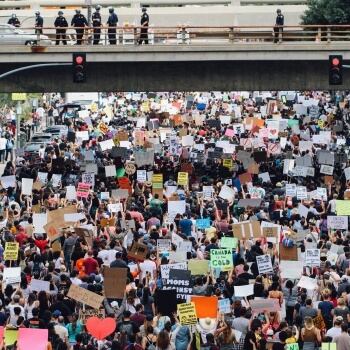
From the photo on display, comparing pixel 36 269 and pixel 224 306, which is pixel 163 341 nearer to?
pixel 224 306

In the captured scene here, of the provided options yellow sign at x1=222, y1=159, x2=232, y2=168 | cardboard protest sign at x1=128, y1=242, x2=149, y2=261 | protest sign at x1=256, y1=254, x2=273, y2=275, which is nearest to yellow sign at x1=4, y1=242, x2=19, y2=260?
cardboard protest sign at x1=128, y1=242, x2=149, y2=261

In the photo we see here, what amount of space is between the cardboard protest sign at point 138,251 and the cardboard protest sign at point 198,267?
104 centimetres

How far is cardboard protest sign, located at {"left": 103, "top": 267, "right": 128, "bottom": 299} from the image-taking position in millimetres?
21094

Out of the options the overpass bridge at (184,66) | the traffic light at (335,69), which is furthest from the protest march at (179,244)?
the traffic light at (335,69)

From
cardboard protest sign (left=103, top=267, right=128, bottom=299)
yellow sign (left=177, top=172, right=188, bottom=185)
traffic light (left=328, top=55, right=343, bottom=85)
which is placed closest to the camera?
cardboard protest sign (left=103, top=267, right=128, bottom=299)

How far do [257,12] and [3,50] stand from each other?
61068 millimetres

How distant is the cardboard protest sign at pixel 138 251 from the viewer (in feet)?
75.4

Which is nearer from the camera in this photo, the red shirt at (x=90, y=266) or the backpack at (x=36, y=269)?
the backpack at (x=36, y=269)

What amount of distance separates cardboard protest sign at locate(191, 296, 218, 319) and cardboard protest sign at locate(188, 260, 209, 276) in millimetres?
2819

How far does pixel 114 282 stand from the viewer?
21.2 meters

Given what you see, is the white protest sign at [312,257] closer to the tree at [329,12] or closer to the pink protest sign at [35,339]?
the pink protest sign at [35,339]

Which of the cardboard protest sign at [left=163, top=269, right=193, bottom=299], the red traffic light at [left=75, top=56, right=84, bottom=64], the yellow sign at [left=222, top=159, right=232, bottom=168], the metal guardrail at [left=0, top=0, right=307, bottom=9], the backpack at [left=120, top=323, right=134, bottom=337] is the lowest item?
the backpack at [left=120, top=323, right=134, bottom=337]

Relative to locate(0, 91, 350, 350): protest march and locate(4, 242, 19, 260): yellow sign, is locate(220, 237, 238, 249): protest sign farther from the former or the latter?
locate(4, 242, 19, 260): yellow sign

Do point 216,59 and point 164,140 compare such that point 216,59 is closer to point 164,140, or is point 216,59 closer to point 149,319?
point 164,140
